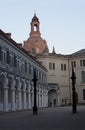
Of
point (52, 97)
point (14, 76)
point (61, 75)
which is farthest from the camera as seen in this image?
point (61, 75)

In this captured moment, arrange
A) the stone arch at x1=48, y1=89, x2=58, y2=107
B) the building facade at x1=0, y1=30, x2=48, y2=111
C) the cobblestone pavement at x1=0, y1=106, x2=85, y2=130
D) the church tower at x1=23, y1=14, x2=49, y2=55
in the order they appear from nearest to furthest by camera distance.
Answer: the cobblestone pavement at x1=0, y1=106, x2=85, y2=130 < the building facade at x1=0, y1=30, x2=48, y2=111 < the stone arch at x1=48, y1=89, x2=58, y2=107 < the church tower at x1=23, y1=14, x2=49, y2=55

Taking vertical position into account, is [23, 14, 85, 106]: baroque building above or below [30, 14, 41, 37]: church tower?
below

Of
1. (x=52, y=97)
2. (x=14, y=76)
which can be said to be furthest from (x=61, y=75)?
(x=14, y=76)

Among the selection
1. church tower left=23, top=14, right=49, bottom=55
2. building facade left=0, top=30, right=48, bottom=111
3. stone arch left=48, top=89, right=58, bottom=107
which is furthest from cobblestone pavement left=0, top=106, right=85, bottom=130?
church tower left=23, top=14, right=49, bottom=55

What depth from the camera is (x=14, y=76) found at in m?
42.9

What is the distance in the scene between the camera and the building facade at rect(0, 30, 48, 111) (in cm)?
3838

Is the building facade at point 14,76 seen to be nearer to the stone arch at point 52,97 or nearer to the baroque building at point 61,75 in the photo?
the baroque building at point 61,75

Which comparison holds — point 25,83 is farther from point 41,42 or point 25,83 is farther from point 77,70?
point 41,42

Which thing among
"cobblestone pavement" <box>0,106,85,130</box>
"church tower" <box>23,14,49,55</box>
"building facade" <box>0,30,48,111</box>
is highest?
"church tower" <box>23,14,49,55</box>

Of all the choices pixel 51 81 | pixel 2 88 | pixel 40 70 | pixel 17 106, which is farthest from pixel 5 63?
pixel 51 81

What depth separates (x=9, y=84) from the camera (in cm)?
4275

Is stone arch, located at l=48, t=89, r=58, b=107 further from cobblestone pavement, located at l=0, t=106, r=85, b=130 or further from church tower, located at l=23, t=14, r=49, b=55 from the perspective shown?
cobblestone pavement, located at l=0, t=106, r=85, b=130

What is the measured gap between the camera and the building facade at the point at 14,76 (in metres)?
38.4

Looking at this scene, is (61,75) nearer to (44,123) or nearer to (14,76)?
(14,76)
